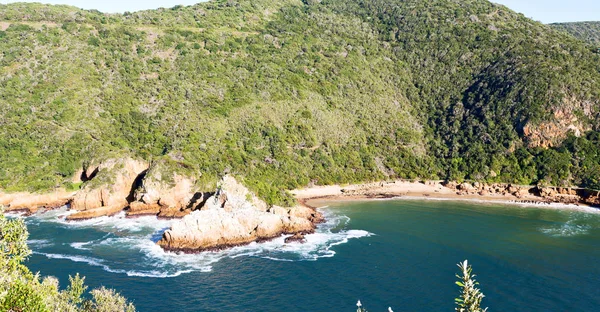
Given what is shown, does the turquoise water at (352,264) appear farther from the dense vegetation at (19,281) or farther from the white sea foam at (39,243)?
the dense vegetation at (19,281)

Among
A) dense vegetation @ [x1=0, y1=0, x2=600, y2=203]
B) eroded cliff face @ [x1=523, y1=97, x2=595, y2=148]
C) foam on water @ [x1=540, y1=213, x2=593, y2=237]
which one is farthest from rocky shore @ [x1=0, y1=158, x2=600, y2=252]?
eroded cliff face @ [x1=523, y1=97, x2=595, y2=148]

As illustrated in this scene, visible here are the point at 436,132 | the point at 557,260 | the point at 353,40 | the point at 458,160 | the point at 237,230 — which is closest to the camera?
the point at 557,260

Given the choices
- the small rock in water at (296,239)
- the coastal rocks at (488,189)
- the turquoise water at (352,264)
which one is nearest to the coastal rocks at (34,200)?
the turquoise water at (352,264)

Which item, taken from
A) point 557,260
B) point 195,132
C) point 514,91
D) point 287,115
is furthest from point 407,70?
point 557,260

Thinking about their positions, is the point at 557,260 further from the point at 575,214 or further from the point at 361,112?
the point at 361,112

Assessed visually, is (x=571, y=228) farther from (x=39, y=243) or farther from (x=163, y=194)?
(x=39, y=243)

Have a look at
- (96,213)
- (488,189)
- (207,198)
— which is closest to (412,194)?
(488,189)

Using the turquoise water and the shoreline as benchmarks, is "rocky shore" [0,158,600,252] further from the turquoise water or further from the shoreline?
the turquoise water
